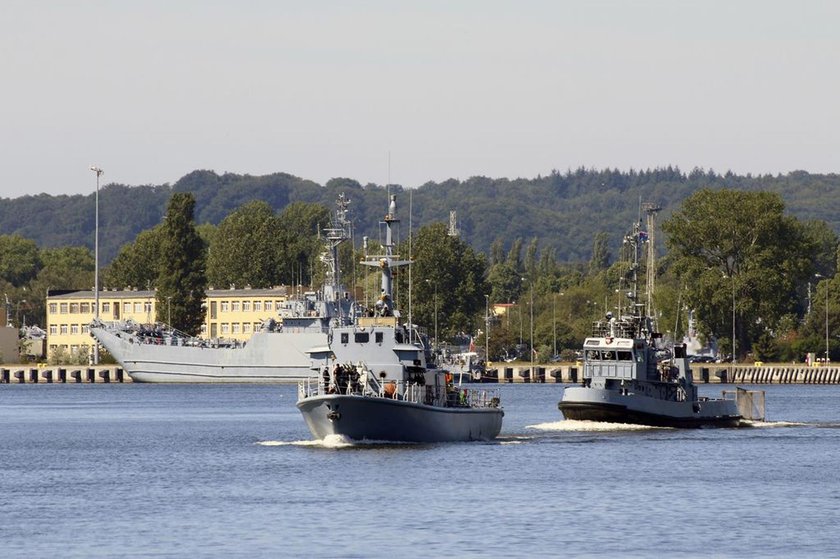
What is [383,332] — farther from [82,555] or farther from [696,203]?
[696,203]

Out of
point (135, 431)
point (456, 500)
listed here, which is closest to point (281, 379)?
point (135, 431)

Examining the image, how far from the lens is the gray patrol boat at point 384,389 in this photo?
2721 inches

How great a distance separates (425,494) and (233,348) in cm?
12636

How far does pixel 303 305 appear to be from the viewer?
169m

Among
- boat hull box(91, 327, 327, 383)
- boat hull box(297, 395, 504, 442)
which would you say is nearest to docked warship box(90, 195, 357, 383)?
boat hull box(91, 327, 327, 383)

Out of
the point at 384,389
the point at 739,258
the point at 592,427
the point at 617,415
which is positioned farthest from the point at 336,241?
the point at 384,389

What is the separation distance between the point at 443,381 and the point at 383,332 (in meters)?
3.27

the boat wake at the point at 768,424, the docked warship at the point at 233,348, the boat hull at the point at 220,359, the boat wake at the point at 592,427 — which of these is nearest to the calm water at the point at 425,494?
the boat wake at the point at 592,427

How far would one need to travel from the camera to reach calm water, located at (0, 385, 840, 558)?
4753 cm

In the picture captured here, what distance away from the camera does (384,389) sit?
70.6 metres

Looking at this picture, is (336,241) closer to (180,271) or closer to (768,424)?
(768,424)

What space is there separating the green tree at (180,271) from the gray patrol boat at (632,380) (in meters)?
106

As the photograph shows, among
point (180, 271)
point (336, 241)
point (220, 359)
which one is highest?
point (180, 271)

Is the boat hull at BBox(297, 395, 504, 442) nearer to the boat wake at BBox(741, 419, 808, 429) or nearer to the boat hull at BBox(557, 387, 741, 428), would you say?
the boat hull at BBox(557, 387, 741, 428)
